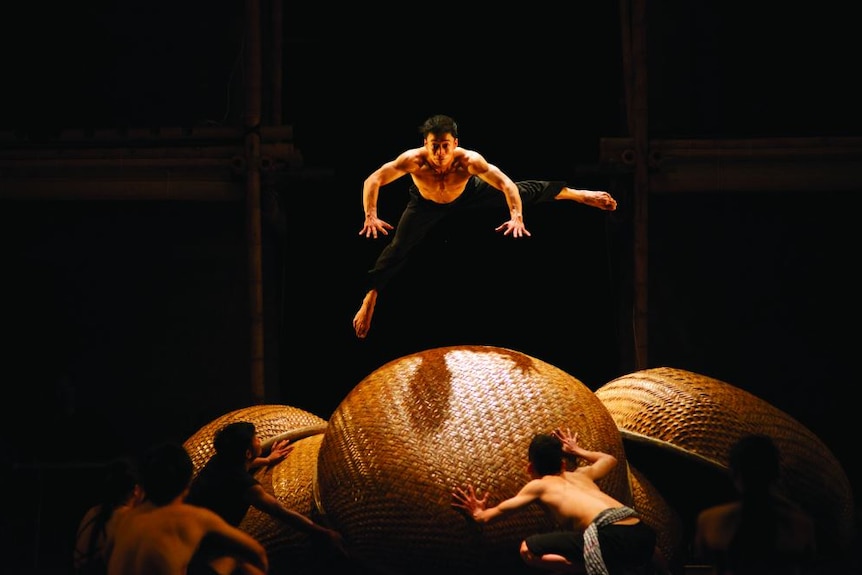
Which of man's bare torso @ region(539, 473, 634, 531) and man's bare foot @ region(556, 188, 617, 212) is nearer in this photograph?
man's bare torso @ region(539, 473, 634, 531)

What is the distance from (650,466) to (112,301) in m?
4.69

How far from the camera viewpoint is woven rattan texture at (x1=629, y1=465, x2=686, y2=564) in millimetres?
5488

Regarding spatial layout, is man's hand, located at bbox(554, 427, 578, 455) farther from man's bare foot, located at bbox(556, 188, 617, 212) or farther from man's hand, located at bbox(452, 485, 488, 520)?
man's bare foot, located at bbox(556, 188, 617, 212)

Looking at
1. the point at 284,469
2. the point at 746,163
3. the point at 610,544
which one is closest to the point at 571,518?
the point at 610,544

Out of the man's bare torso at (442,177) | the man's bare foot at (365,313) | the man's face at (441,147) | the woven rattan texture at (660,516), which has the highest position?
the man's face at (441,147)

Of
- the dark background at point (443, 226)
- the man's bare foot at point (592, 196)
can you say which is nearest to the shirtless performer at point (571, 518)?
the man's bare foot at point (592, 196)

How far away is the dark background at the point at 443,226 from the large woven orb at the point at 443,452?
310 cm

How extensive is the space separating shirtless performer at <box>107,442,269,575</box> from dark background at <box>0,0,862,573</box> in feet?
14.0

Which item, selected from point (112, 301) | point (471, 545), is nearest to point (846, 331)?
point (471, 545)

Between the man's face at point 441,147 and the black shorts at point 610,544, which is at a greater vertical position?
the man's face at point 441,147

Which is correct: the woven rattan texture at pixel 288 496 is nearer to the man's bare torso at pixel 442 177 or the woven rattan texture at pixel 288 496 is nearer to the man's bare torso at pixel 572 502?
the man's bare torso at pixel 572 502

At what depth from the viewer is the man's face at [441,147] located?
20.8 ft

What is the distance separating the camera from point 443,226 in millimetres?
8797

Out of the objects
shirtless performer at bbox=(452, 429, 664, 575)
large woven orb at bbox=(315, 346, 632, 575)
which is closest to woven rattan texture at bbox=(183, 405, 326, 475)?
large woven orb at bbox=(315, 346, 632, 575)
